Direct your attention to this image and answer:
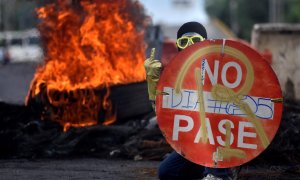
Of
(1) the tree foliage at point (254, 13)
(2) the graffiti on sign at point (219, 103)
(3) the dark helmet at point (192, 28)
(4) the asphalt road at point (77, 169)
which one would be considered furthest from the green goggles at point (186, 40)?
(1) the tree foliage at point (254, 13)

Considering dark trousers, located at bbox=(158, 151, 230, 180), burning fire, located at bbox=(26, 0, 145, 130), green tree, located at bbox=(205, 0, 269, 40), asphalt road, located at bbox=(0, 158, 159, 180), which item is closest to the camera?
dark trousers, located at bbox=(158, 151, 230, 180)

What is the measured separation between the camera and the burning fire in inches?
458

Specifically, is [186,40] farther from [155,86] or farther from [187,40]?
[155,86]

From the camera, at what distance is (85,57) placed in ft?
41.4

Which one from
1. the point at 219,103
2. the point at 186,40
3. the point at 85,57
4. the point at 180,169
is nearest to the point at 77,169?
the point at 180,169

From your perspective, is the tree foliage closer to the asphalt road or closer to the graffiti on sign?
the asphalt road

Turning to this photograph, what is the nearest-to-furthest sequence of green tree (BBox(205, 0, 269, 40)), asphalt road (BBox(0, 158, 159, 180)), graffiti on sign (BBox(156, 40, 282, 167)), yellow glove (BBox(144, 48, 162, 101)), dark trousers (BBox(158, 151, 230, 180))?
graffiti on sign (BBox(156, 40, 282, 167)), yellow glove (BBox(144, 48, 162, 101)), dark trousers (BBox(158, 151, 230, 180)), asphalt road (BBox(0, 158, 159, 180)), green tree (BBox(205, 0, 269, 40))

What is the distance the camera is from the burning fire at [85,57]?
11.6 m

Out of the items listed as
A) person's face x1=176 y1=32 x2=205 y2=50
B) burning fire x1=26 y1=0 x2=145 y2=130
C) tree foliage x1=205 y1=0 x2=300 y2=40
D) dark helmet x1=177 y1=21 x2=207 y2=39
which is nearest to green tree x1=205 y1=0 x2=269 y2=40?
tree foliage x1=205 y1=0 x2=300 y2=40

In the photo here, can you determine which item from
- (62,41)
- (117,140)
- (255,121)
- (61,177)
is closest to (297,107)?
(117,140)

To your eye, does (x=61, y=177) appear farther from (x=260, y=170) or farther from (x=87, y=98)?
(x=87, y=98)

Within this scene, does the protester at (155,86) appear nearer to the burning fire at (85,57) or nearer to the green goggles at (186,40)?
the green goggles at (186,40)

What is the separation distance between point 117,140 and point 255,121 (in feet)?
15.4

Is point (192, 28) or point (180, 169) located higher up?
point (192, 28)
